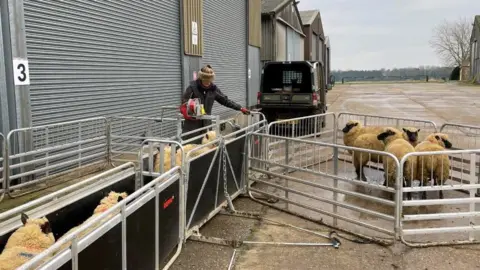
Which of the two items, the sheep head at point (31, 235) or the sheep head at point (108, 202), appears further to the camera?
the sheep head at point (108, 202)

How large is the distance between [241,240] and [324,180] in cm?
335

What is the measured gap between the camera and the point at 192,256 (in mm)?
4680

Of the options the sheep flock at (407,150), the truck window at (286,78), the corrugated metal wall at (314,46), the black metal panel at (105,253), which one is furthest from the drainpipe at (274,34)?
the black metal panel at (105,253)

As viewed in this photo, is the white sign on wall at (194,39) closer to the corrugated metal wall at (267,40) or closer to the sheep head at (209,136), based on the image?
the sheep head at (209,136)

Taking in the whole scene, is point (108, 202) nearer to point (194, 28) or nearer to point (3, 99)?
point (3, 99)

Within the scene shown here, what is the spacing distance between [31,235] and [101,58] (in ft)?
22.0

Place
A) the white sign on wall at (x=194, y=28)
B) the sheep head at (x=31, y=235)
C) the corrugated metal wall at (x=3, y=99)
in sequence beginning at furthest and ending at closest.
Answer: the white sign on wall at (x=194, y=28) < the corrugated metal wall at (x=3, y=99) < the sheep head at (x=31, y=235)

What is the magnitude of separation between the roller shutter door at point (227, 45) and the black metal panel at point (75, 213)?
10811 millimetres

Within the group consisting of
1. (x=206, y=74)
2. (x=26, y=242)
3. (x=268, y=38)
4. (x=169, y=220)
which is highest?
(x=268, y=38)

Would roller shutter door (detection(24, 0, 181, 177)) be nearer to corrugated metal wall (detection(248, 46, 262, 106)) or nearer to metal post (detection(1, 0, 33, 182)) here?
metal post (detection(1, 0, 33, 182))

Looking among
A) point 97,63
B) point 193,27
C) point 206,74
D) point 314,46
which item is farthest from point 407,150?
point 314,46

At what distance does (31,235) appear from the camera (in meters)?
2.89

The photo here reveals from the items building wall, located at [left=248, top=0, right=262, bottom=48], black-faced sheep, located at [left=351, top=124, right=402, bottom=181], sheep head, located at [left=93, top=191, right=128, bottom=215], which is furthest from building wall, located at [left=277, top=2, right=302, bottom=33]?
sheep head, located at [left=93, top=191, right=128, bottom=215]

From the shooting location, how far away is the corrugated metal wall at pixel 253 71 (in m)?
20.0
